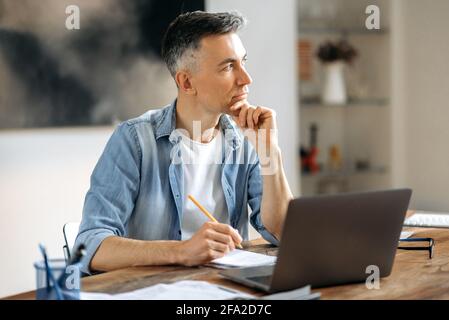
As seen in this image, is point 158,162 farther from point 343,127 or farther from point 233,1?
point 343,127

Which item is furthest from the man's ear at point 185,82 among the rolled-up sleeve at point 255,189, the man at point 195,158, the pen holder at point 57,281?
the pen holder at point 57,281

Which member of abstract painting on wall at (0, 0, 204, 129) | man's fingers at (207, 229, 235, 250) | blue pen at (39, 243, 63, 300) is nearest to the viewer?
blue pen at (39, 243, 63, 300)

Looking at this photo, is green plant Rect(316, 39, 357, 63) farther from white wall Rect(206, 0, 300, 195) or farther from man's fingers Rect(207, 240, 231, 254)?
man's fingers Rect(207, 240, 231, 254)

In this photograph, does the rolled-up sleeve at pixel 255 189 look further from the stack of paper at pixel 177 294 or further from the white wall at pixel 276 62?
the white wall at pixel 276 62

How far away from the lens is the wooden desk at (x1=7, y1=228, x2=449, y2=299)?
137cm

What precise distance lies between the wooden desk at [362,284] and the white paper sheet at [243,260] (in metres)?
0.05

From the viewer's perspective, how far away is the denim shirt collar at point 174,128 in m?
1.99

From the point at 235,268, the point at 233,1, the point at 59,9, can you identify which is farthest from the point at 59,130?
the point at 235,268

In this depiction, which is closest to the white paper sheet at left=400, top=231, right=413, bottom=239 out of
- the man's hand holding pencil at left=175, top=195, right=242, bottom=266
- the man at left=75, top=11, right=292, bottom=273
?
the man at left=75, top=11, right=292, bottom=273

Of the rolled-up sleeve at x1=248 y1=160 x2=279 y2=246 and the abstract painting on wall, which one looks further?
the abstract painting on wall

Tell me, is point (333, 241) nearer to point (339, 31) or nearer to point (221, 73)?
point (221, 73)

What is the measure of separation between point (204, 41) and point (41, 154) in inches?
53.7

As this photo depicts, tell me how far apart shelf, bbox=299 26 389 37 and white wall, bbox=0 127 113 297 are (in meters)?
1.71

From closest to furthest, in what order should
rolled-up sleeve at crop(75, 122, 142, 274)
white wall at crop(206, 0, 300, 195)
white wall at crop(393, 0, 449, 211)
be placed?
rolled-up sleeve at crop(75, 122, 142, 274) → white wall at crop(206, 0, 300, 195) → white wall at crop(393, 0, 449, 211)
